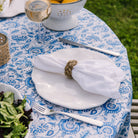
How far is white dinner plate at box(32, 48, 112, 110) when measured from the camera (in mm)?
1039

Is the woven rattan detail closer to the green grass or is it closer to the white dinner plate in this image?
the white dinner plate

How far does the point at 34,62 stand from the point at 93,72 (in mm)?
323

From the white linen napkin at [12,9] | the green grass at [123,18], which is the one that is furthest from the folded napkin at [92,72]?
the green grass at [123,18]

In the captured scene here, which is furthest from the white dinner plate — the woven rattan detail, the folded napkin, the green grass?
the green grass

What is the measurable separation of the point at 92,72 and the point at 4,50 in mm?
478

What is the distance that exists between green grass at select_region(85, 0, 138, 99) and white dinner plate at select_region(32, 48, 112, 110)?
161cm

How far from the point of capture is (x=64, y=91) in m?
1.09

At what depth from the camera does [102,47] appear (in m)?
1.37

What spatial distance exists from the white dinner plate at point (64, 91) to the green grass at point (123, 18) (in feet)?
5.29

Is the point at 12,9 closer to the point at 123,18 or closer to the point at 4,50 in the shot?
the point at 4,50

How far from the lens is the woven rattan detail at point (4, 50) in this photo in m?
1.19

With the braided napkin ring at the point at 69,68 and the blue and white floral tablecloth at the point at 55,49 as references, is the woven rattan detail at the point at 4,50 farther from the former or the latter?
the braided napkin ring at the point at 69,68

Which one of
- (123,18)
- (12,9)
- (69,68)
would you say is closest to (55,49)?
(69,68)

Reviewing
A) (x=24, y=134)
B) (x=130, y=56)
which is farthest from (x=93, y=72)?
(x=130, y=56)
